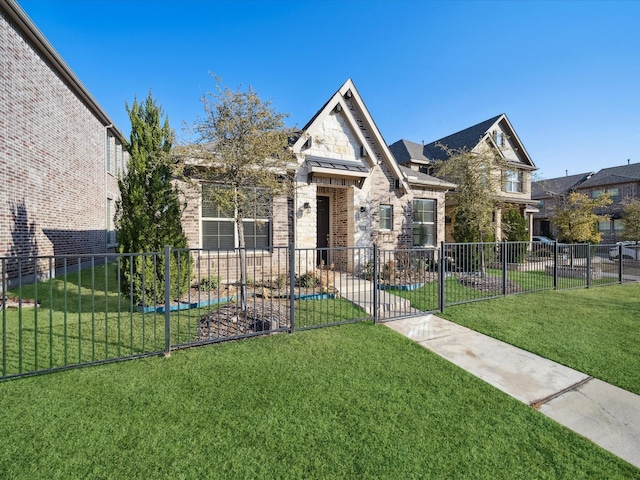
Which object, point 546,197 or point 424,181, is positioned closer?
point 424,181

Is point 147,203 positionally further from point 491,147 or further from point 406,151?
point 491,147

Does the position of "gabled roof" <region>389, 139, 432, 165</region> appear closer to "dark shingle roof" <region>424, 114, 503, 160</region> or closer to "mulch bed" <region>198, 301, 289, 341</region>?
"dark shingle roof" <region>424, 114, 503, 160</region>

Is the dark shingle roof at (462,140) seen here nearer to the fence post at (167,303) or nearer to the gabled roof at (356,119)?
the gabled roof at (356,119)

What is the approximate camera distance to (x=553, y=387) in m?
3.37

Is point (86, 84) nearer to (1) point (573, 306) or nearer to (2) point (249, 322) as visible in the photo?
(2) point (249, 322)

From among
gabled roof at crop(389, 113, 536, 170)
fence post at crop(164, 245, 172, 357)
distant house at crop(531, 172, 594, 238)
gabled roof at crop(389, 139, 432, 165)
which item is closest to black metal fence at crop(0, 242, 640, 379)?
fence post at crop(164, 245, 172, 357)

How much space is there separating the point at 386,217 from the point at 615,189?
111ft

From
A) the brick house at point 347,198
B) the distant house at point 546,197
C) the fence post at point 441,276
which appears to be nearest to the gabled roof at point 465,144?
the brick house at point 347,198

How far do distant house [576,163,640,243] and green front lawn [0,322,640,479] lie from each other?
35.7 m

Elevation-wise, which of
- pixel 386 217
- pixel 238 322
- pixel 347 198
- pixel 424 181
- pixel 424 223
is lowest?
pixel 238 322

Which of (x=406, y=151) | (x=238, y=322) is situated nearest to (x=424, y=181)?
(x=406, y=151)

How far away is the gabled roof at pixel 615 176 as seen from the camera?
28.6 metres

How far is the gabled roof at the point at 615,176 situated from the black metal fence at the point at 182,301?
2781 cm

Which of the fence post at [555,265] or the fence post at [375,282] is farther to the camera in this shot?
the fence post at [555,265]
